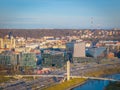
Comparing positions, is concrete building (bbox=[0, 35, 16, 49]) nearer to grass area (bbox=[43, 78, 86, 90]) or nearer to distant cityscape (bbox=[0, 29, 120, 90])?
distant cityscape (bbox=[0, 29, 120, 90])

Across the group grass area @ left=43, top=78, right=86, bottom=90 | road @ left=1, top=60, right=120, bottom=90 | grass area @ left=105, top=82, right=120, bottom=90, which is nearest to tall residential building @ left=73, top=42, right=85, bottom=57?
road @ left=1, top=60, right=120, bottom=90

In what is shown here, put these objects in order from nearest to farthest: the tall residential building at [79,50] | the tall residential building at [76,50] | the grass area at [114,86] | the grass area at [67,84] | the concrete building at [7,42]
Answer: the grass area at [114,86]
the grass area at [67,84]
the tall residential building at [76,50]
the tall residential building at [79,50]
the concrete building at [7,42]

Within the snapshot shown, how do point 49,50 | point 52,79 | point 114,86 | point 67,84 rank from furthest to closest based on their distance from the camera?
1. point 49,50
2. point 52,79
3. point 67,84
4. point 114,86

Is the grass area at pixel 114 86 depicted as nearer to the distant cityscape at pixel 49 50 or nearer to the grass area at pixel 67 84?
the grass area at pixel 67 84

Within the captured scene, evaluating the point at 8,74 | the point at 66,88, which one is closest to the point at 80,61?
the point at 8,74

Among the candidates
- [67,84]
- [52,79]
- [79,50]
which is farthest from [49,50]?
[67,84]

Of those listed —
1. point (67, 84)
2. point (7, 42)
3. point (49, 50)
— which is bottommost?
point (67, 84)

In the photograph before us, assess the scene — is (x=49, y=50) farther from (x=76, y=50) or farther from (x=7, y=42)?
(x=7, y=42)

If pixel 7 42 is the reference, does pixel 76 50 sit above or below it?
below

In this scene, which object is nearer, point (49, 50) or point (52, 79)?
point (52, 79)

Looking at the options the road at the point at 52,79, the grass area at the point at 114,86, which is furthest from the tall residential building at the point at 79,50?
the grass area at the point at 114,86

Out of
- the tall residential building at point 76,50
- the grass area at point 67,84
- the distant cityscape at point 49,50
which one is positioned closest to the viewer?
the grass area at point 67,84

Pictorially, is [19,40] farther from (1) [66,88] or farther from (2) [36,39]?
(1) [66,88]
